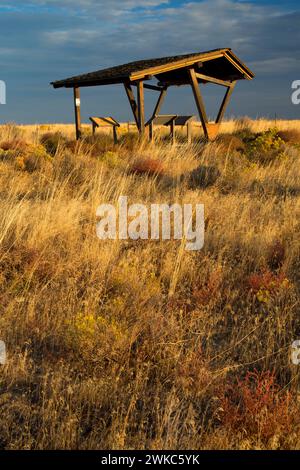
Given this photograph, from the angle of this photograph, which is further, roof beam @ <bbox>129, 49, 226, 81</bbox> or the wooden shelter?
the wooden shelter

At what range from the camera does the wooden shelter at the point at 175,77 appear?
13.7 m

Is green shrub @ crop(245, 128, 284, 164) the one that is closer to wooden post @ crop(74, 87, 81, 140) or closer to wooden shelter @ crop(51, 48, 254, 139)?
wooden shelter @ crop(51, 48, 254, 139)

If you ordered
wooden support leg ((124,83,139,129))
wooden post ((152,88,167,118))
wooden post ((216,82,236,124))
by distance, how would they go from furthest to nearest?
wooden post ((152,88,167,118)) → wooden post ((216,82,236,124)) → wooden support leg ((124,83,139,129))

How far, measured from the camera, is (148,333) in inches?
140

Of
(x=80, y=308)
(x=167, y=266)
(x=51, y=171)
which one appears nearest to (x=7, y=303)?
(x=80, y=308)

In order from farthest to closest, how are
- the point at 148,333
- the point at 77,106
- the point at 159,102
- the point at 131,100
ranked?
the point at 159,102 → the point at 77,106 → the point at 131,100 → the point at 148,333

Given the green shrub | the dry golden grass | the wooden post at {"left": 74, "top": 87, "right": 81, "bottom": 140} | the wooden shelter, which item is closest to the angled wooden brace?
the wooden shelter

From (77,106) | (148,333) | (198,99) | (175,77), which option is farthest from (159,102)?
(148,333)

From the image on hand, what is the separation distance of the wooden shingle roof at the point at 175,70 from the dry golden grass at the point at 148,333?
26.0 feet

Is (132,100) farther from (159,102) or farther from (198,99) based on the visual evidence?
(159,102)

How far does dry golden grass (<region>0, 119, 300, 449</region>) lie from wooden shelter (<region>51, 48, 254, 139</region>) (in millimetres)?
7989

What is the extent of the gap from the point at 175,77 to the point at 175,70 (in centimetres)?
86

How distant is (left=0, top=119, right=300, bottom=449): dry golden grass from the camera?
103 inches
